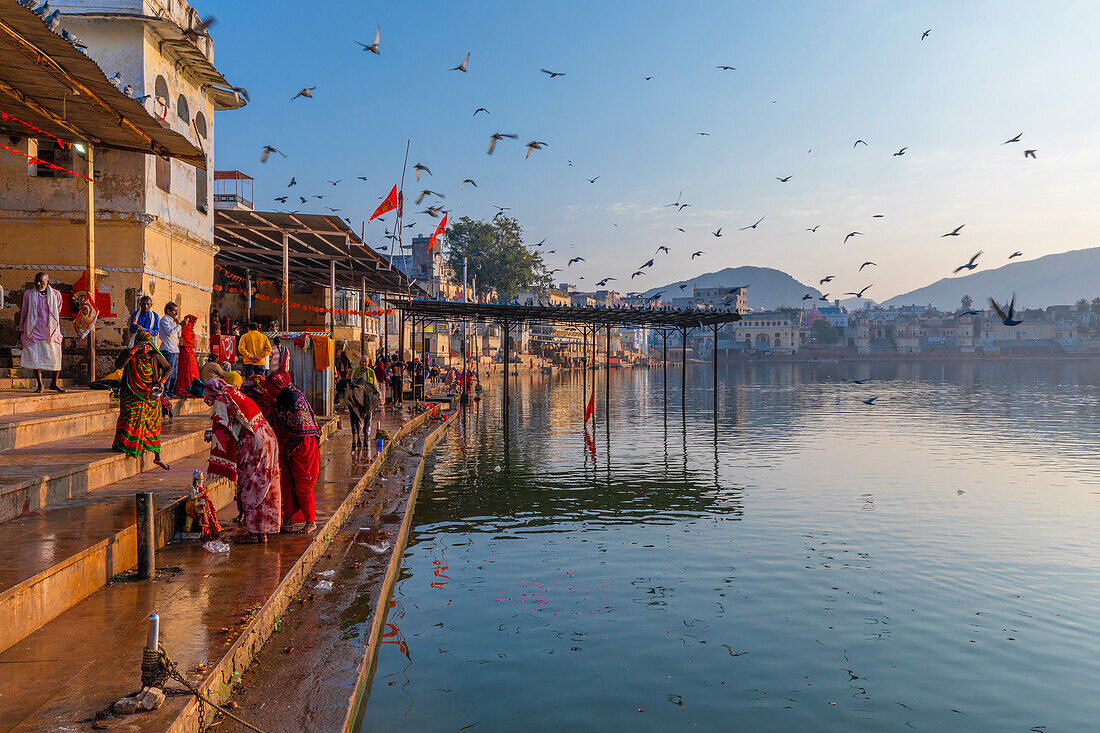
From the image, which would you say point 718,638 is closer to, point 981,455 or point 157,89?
point 157,89

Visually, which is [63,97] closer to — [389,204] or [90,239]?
[90,239]

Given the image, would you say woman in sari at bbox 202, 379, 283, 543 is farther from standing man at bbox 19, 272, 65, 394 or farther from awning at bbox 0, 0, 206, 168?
standing man at bbox 19, 272, 65, 394

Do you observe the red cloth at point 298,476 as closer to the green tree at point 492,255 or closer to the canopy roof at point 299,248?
the canopy roof at point 299,248

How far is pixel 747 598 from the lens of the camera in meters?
8.73

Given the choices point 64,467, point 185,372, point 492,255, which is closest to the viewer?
point 64,467

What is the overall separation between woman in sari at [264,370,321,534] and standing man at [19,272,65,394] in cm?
520

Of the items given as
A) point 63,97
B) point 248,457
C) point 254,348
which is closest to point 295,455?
point 248,457

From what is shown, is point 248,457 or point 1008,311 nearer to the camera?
point 248,457

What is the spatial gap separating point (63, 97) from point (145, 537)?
6.55 metres

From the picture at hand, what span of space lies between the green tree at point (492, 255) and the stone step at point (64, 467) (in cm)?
7470

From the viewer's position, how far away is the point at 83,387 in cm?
1261

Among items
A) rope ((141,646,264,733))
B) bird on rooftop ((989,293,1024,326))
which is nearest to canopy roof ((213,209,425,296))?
bird on rooftop ((989,293,1024,326))

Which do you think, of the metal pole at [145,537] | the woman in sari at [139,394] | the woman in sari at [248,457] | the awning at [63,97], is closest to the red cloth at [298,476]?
the woman in sari at [248,457]

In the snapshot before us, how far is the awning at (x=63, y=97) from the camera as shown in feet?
23.9
